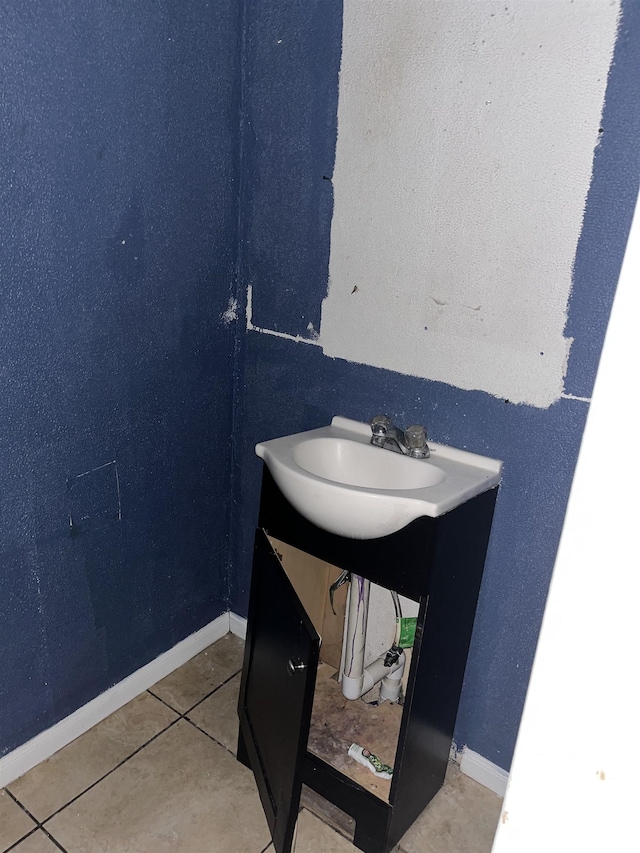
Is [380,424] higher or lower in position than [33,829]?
higher

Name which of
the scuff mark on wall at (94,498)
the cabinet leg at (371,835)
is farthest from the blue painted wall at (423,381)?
the scuff mark on wall at (94,498)

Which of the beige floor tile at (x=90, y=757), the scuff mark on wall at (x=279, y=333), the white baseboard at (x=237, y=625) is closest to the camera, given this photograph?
the beige floor tile at (x=90, y=757)

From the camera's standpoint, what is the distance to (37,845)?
144 cm

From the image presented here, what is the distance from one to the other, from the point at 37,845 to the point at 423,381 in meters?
1.39

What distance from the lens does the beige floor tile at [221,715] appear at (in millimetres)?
1767

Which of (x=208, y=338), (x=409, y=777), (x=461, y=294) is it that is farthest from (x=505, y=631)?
(x=208, y=338)

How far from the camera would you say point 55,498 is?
1.51 m

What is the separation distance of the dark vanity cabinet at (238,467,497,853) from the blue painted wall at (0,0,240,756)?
0.41 meters

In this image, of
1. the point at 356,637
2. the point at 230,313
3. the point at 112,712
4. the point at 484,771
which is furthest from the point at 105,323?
the point at 484,771

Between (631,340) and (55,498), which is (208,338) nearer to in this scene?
(55,498)

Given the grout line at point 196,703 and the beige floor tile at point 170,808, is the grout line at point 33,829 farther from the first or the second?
the grout line at point 196,703

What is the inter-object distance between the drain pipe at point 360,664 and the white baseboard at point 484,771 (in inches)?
9.2

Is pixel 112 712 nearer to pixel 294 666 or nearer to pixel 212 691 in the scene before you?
pixel 212 691

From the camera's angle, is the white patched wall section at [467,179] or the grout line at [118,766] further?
the grout line at [118,766]
